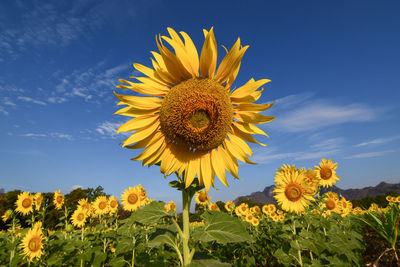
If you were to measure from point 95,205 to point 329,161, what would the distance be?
9043mm

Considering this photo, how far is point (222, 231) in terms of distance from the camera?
6.27 ft

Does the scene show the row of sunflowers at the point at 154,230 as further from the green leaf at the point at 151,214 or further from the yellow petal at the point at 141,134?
the yellow petal at the point at 141,134

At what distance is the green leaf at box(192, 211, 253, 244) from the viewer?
1767mm

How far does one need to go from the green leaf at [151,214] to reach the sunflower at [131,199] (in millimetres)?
5103

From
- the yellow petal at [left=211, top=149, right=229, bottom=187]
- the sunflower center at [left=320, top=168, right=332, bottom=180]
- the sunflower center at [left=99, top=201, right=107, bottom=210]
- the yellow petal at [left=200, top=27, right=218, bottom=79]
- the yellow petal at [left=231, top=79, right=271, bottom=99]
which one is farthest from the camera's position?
the sunflower center at [left=99, top=201, right=107, bottom=210]

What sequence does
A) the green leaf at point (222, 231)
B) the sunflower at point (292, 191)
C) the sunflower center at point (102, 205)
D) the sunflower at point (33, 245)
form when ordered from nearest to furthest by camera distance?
the green leaf at point (222, 231) → the sunflower at point (33, 245) → the sunflower at point (292, 191) → the sunflower center at point (102, 205)

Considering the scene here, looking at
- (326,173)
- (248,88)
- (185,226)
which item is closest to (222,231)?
(185,226)

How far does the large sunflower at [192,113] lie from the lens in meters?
2.02

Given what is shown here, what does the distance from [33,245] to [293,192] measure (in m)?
7.30

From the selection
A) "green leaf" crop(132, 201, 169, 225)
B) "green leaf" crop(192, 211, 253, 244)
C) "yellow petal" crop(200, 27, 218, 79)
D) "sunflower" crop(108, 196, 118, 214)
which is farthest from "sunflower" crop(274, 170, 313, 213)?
→ "sunflower" crop(108, 196, 118, 214)

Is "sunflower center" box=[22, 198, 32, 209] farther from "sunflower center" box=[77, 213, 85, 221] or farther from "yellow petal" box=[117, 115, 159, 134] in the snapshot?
"yellow petal" box=[117, 115, 159, 134]

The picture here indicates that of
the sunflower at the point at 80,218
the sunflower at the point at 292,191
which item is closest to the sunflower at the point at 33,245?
the sunflower at the point at 80,218

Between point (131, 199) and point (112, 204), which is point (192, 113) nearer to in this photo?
point (131, 199)

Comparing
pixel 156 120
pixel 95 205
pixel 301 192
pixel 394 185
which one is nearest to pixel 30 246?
pixel 95 205
